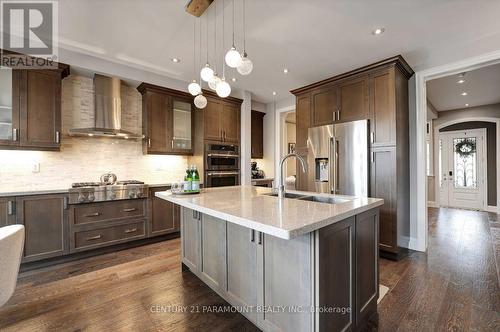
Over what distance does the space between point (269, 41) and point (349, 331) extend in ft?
9.61

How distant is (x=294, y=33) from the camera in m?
2.53

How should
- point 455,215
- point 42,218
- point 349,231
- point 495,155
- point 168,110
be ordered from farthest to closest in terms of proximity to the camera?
point 495,155
point 455,215
point 168,110
point 42,218
point 349,231

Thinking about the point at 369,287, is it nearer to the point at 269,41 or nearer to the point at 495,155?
the point at 269,41

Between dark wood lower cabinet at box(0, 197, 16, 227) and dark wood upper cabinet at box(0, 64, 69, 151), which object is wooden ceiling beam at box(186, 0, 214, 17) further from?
→ dark wood lower cabinet at box(0, 197, 16, 227)

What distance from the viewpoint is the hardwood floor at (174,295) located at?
168 cm

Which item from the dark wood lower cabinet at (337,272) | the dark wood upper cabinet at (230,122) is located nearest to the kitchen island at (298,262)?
the dark wood lower cabinet at (337,272)

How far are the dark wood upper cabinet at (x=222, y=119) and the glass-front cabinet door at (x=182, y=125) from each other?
335 mm

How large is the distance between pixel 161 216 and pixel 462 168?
311 inches

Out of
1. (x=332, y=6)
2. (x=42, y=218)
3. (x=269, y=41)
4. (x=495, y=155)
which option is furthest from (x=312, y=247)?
(x=495, y=155)

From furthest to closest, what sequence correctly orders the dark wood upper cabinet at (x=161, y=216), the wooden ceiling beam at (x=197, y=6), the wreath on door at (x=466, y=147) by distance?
the wreath on door at (x=466, y=147) → the dark wood upper cabinet at (x=161, y=216) → the wooden ceiling beam at (x=197, y=6)

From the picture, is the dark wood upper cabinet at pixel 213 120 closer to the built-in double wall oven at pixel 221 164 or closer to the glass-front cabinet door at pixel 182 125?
the built-in double wall oven at pixel 221 164

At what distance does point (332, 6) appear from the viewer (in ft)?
6.84

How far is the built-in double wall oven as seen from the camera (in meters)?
4.05

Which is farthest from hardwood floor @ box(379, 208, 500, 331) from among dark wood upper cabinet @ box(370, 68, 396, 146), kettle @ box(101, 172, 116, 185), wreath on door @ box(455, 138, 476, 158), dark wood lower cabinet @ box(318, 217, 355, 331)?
kettle @ box(101, 172, 116, 185)
